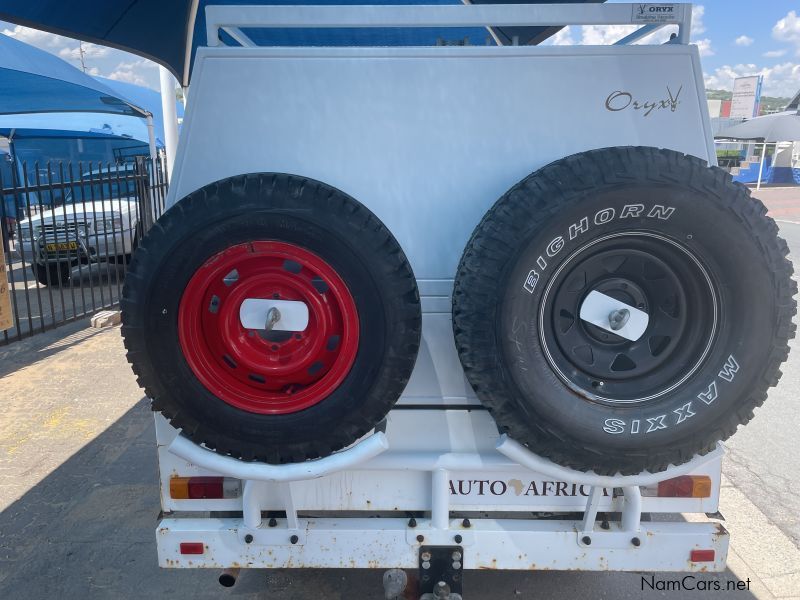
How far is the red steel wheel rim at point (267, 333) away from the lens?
207 cm

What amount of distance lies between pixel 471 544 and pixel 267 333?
1110 mm

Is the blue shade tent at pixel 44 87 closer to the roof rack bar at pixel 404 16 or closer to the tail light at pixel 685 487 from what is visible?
the roof rack bar at pixel 404 16

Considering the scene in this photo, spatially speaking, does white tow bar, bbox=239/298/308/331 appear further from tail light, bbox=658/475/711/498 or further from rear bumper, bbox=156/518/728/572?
tail light, bbox=658/475/711/498

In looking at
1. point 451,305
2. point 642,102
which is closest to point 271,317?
point 451,305

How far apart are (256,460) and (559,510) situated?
3.85ft

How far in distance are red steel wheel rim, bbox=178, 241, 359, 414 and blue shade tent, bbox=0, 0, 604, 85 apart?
2931mm

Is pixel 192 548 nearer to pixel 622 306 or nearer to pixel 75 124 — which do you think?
pixel 622 306

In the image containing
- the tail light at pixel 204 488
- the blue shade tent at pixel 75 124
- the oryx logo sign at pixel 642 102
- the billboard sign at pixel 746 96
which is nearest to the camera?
the oryx logo sign at pixel 642 102

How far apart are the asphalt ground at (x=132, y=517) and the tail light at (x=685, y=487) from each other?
3.05 feet

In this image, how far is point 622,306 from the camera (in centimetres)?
213

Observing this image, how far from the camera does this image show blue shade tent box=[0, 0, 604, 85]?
15.7 feet

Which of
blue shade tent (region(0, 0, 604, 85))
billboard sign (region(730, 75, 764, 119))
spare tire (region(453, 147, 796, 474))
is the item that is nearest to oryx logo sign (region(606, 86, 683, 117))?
spare tire (region(453, 147, 796, 474))

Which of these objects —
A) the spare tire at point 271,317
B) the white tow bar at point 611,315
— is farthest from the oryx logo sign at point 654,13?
the spare tire at point 271,317

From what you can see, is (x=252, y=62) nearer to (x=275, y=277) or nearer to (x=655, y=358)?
(x=275, y=277)
